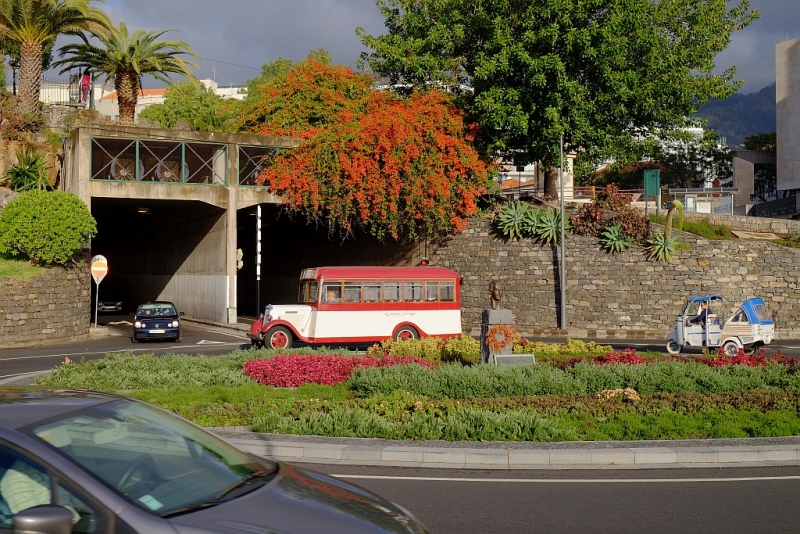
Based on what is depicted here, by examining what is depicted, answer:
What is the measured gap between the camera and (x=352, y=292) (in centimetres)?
2716

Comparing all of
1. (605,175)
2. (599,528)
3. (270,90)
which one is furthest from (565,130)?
(605,175)

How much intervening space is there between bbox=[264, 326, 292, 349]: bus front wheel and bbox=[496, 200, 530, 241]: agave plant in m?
14.5

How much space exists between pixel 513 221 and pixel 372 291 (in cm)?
1196

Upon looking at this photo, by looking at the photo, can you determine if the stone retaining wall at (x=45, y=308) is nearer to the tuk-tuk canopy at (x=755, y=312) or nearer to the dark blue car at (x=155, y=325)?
the dark blue car at (x=155, y=325)

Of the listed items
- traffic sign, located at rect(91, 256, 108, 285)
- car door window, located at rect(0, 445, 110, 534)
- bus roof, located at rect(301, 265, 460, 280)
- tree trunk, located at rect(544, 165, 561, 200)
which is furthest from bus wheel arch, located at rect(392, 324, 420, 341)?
car door window, located at rect(0, 445, 110, 534)

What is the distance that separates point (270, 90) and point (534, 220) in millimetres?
14896

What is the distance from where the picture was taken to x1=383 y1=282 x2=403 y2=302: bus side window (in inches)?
1091

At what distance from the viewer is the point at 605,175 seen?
247 feet

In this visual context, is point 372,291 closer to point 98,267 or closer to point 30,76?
point 98,267

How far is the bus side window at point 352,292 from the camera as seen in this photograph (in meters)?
27.0

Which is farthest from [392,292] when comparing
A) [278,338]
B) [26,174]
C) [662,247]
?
[26,174]

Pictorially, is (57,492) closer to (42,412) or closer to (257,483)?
(42,412)

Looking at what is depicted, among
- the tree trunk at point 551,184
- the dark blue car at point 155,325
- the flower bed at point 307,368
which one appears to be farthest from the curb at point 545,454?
the tree trunk at point 551,184

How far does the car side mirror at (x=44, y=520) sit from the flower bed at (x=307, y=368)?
1231 cm
